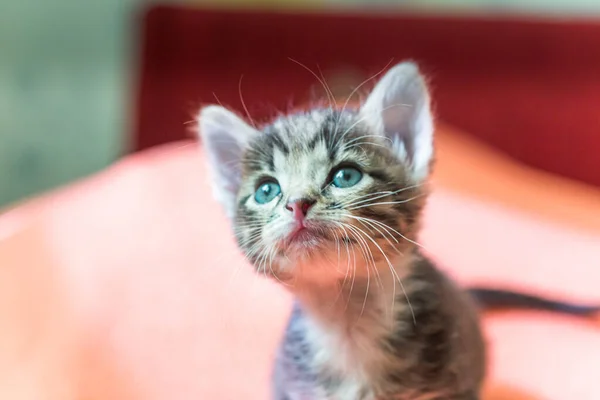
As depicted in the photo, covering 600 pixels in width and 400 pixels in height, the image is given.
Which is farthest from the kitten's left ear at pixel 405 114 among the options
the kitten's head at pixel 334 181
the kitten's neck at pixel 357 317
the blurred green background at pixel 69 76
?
the blurred green background at pixel 69 76

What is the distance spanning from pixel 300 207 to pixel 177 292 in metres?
0.50

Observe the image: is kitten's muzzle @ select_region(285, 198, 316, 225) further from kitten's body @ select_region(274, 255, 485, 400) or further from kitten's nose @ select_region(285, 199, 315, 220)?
kitten's body @ select_region(274, 255, 485, 400)

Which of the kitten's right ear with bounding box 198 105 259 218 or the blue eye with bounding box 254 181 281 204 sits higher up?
the kitten's right ear with bounding box 198 105 259 218

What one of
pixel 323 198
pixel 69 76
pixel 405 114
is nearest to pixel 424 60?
pixel 69 76

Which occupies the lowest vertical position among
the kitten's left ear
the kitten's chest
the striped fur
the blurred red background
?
the kitten's chest

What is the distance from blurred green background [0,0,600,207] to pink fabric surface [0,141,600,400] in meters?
0.62

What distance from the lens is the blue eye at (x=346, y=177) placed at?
1.96 ft

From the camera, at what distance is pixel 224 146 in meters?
0.72

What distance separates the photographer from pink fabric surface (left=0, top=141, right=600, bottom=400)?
0.83 m

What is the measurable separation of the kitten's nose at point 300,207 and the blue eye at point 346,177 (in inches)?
1.6

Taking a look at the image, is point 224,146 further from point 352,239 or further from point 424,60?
point 424,60

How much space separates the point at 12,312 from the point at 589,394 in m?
0.73

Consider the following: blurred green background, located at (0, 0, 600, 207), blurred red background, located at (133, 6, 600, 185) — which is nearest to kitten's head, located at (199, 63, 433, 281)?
blurred red background, located at (133, 6, 600, 185)

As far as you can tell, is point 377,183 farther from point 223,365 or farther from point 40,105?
point 40,105
